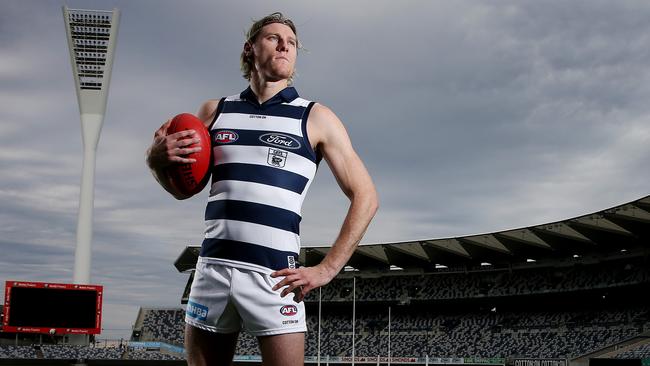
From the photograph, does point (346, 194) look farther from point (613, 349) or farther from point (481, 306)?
point (481, 306)

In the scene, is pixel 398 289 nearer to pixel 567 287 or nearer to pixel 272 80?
pixel 567 287

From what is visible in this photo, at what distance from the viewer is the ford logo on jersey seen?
10.9 ft

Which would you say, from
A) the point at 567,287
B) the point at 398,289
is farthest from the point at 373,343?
the point at 567,287

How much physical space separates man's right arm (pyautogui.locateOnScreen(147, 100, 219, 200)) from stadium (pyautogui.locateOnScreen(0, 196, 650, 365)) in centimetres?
3501

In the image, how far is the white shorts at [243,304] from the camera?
318 centimetres

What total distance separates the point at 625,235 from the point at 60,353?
3422 cm

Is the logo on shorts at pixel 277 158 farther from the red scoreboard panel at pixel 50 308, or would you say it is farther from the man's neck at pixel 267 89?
the red scoreboard panel at pixel 50 308

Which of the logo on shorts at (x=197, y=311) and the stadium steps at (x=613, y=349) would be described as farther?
the stadium steps at (x=613, y=349)

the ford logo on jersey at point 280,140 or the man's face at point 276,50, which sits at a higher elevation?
the man's face at point 276,50

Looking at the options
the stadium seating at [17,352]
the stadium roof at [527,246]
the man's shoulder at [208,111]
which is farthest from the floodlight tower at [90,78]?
the man's shoulder at [208,111]

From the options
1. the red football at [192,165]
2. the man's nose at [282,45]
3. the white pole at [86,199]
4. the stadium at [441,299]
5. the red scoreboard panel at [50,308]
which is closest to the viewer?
the red football at [192,165]

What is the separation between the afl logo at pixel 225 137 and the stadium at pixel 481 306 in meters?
35.0

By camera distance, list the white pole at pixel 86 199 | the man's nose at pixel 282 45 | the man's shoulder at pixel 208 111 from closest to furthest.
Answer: the man's nose at pixel 282 45 < the man's shoulder at pixel 208 111 < the white pole at pixel 86 199

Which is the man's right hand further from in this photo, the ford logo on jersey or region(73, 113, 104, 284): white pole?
region(73, 113, 104, 284): white pole
